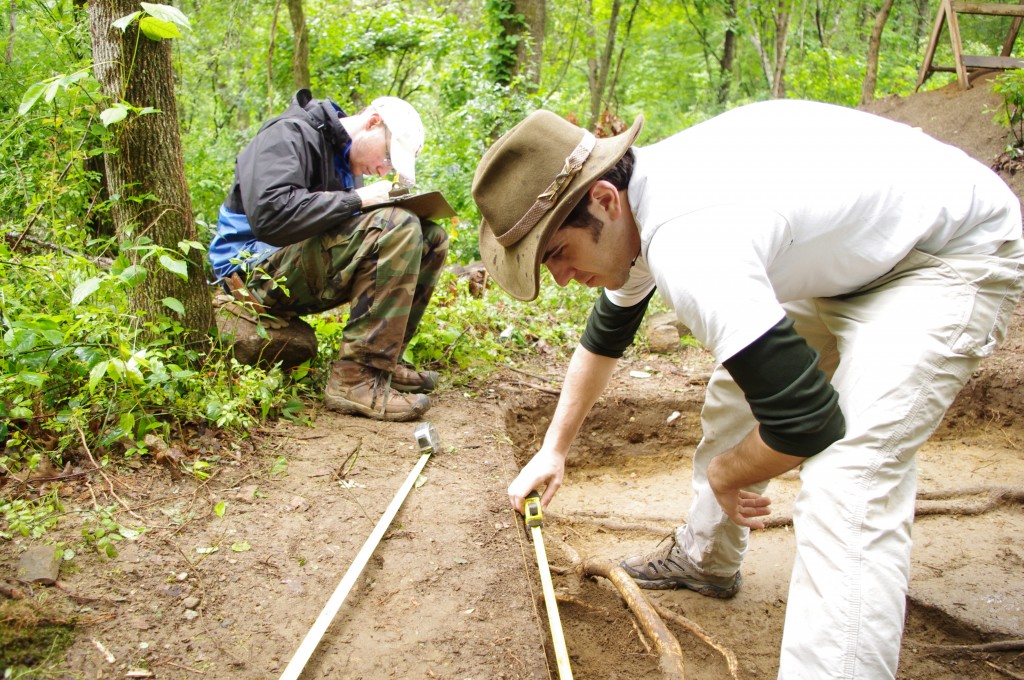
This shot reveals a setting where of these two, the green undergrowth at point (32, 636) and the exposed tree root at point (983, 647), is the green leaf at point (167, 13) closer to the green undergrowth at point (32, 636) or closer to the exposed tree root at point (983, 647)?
the green undergrowth at point (32, 636)

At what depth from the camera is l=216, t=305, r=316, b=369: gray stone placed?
3639 mm

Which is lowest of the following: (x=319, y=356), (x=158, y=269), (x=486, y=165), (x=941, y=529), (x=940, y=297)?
(x=941, y=529)

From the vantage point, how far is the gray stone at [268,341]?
364 cm

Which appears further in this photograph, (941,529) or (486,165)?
(941,529)

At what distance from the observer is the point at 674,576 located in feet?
9.34

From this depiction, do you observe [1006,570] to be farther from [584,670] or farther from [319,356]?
[319,356]

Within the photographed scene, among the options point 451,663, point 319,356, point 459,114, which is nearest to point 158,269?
point 319,356

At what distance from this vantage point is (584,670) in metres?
2.40

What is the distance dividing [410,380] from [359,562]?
1741 millimetres

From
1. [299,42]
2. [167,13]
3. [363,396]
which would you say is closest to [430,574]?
[363,396]

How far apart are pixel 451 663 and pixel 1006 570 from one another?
8.08ft

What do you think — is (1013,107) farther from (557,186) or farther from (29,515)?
(29,515)

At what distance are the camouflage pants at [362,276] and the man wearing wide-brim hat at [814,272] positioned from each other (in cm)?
155

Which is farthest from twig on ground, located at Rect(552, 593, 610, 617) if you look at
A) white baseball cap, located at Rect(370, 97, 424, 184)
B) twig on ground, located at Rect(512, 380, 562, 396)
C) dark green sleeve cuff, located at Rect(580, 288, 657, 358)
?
white baseball cap, located at Rect(370, 97, 424, 184)
